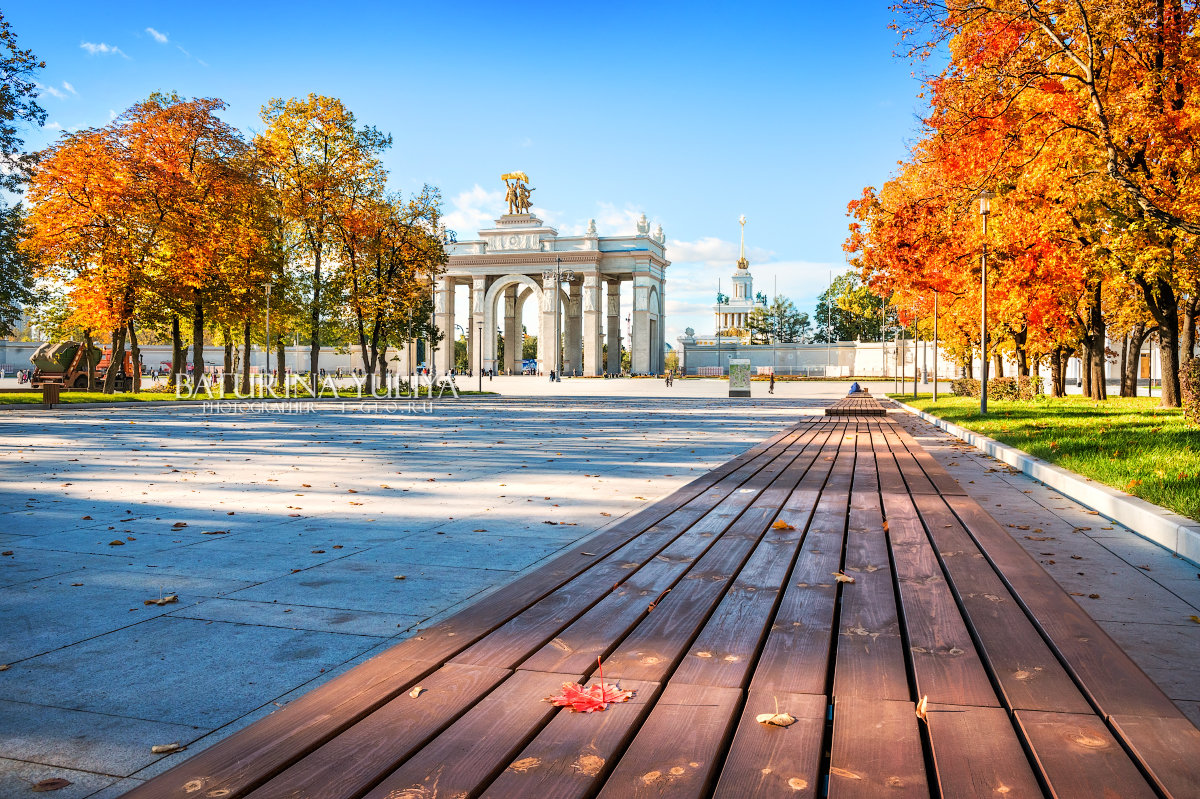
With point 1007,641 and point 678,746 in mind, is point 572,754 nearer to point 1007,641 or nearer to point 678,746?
point 678,746

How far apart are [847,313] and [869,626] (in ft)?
381

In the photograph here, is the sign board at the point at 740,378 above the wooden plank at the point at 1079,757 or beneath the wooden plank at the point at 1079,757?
above

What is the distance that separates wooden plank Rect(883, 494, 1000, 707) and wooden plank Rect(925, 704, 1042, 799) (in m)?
0.11

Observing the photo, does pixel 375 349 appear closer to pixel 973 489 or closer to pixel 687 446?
pixel 687 446

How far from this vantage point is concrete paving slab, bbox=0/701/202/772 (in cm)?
247

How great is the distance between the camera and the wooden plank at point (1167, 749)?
210 cm

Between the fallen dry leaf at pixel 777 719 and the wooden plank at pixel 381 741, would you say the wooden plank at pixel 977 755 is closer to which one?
the fallen dry leaf at pixel 777 719

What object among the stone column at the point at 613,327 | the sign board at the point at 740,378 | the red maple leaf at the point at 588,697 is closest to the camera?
the red maple leaf at the point at 588,697

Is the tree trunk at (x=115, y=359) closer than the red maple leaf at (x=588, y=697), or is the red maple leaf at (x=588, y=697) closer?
the red maple leaf at (x=588, y=697)

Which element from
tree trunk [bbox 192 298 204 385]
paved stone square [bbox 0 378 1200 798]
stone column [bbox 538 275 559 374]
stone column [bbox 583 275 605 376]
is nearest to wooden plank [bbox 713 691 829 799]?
paved stone square [bbox 0 378 1200 798]

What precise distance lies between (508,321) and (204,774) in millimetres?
96315

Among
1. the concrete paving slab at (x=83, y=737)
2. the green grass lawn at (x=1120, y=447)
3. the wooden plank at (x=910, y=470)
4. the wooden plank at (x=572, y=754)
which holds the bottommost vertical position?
the concrete paving slab at (x=83, y=737)

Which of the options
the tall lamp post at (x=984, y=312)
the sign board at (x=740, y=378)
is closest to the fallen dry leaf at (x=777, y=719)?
the tall lamp post at (x=984, y=312)

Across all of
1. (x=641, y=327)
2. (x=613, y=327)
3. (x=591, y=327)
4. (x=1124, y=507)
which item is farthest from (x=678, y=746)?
(x=613, y=327)
